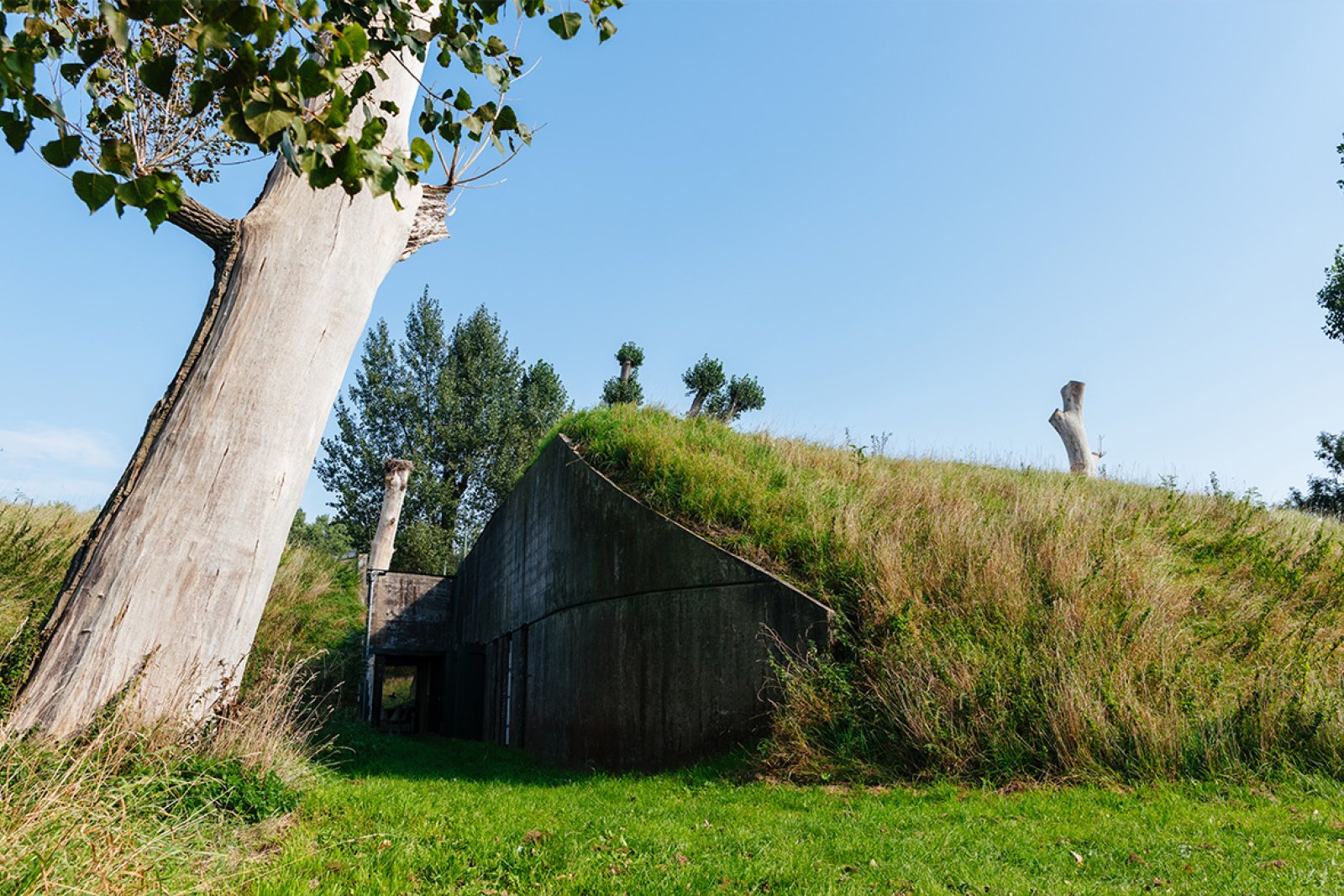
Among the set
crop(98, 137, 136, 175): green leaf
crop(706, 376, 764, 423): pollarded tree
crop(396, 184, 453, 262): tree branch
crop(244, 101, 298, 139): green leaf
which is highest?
crop(706, 376, 764, 423): pollarded tree

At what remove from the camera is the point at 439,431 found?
3103cm

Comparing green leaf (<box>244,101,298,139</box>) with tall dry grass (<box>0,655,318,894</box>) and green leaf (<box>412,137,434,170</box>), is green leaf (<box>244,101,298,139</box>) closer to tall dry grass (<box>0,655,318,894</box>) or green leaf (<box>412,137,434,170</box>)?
green leaf (<box>412,137,434,170</box>)

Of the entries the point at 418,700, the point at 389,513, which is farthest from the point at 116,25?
the point at 418,700

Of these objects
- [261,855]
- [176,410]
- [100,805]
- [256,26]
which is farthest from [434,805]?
[256,26]

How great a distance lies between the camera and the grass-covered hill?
6.83 metres

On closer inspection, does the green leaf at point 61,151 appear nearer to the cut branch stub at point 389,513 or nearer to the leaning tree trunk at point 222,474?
the leaning tree trunk at point 222,474

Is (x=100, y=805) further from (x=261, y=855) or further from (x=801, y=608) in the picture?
(x=801, y=608)

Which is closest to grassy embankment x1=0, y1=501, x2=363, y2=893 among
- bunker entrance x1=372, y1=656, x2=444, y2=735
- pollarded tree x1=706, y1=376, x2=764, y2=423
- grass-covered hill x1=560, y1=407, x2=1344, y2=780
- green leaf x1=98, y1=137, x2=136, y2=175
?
green leaf x1=98, y1=137, x2=136, y2=175

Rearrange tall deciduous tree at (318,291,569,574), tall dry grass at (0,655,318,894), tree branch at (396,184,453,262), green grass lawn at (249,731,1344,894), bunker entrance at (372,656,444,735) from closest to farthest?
1. tall dry grass at (0,655,318,894)
2. green grass lawn at (249,731,1344,894)
3. tree branch at (396,184,453,262)
4. bunker entrance at (372,656,444,735)
5. tall deciduous tree at (318,291,569,574)

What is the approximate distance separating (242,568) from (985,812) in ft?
17.6

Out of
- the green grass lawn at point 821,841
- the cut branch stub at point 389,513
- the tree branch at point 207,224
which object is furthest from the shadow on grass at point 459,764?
the cut branch stub at point 389,513

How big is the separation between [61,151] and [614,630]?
8544 millimetres

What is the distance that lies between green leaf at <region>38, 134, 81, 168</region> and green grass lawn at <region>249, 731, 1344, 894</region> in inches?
120

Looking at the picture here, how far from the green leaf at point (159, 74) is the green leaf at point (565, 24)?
1320mm
